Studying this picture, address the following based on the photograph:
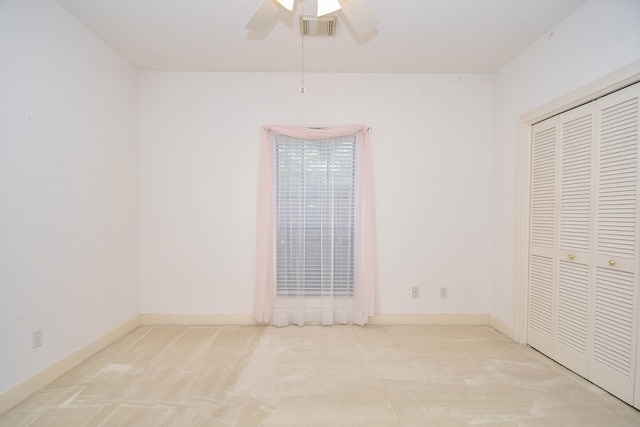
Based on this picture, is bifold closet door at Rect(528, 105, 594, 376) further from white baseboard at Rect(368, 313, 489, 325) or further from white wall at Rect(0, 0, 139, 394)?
white wall at Rect(0, 0, 139, 394)

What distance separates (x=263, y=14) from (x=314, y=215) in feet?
6.11

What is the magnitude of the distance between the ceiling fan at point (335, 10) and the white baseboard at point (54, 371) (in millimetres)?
2701

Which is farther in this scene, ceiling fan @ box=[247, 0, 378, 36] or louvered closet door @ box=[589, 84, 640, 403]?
louvered closet door @ box=[589, 84, 640, 403]

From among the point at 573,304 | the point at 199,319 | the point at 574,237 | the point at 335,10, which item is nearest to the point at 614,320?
the point at 573,304

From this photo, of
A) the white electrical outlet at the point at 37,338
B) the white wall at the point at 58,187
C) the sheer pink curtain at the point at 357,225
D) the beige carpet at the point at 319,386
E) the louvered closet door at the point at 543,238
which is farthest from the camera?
the sheer pink curtain at the point at 357,225

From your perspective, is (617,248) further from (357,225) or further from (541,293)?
(357,225)

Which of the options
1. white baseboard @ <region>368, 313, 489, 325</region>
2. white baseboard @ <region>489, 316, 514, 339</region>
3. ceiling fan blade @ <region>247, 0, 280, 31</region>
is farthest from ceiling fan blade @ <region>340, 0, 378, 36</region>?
white baseboard @ <region>489, 316, 514, 339</region>

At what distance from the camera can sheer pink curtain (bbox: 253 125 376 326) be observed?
3012 millimetres

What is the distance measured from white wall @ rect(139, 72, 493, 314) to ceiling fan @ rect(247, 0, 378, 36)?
1.38 meters

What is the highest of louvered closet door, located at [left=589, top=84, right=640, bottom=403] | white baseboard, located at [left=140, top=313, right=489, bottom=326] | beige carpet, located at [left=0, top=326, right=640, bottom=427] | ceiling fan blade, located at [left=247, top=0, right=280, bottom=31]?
ceiling fan blade, located at [left=247, top=0, right=280, bottom=31]

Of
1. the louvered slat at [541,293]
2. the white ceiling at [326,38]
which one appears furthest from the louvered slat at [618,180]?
the white ceiling at [326,38]

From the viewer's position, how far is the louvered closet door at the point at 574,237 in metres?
2.09

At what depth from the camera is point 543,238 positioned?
8.23 feet

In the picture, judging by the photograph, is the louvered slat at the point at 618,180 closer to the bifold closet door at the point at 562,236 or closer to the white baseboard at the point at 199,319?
the bifold closet door at the point at 562,236
